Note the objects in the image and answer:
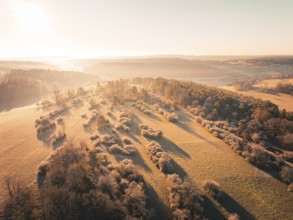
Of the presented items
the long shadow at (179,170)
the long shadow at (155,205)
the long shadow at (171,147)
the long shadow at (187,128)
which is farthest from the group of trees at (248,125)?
the long shadow at (155,205)

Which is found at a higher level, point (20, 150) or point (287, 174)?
point (287, 174)

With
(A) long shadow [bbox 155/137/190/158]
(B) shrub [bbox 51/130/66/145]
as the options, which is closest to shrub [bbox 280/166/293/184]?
(A) long shadow [bbox 155/137/190/158]

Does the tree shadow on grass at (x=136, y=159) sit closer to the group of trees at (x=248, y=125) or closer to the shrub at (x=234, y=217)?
the shrub at (x=234, y=217)

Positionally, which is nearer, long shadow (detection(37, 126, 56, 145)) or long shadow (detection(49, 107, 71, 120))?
long shadow (detection(37, 126, 56, 145))

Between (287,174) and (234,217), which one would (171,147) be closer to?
(234,217)

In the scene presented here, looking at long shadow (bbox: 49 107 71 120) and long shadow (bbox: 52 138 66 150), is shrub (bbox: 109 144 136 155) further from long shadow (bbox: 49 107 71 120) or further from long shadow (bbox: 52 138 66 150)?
long shadow (bbox: 49 107 71 120)

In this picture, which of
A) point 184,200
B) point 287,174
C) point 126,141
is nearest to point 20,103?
point 126,141

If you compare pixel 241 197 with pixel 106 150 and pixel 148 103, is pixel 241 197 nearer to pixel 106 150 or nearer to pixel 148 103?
pixel 106 150
